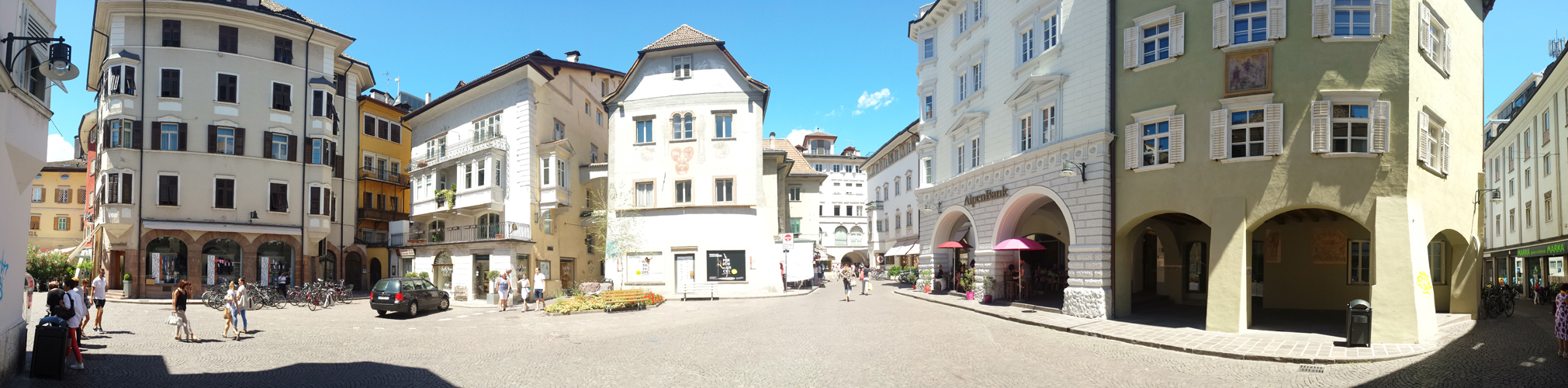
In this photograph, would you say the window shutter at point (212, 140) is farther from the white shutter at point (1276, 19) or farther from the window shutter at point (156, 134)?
the white shutter at point (1276, 19)

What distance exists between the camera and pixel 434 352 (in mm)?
15039

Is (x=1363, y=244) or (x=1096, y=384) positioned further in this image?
(x=1363, y=244)

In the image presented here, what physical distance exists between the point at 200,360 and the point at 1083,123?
2143 centimetres

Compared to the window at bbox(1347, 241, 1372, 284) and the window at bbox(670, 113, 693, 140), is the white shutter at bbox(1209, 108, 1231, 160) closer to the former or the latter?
the window at bbox(1347, 241, 1372, 284)

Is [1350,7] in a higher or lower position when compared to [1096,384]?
higher

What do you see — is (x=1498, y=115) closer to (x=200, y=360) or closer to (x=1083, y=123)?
(x=1083, y=123)

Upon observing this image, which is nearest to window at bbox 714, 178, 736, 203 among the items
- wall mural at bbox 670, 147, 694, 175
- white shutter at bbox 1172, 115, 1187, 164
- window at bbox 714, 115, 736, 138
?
wall mural at bbox 670, 147, 694, 175

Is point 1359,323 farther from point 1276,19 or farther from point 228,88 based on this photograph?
point 228,88

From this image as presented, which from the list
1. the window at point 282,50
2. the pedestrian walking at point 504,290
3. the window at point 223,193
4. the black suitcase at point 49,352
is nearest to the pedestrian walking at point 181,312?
the black suitcase at point 49,352

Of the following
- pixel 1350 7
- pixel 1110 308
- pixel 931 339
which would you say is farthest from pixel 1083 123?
pixel 931 339

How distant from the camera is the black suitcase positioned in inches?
443

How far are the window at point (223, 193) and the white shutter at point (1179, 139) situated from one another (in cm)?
3930

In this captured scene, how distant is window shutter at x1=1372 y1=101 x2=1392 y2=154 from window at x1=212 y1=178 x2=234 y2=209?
43.2 m

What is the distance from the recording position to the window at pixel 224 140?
34875 millimetres
